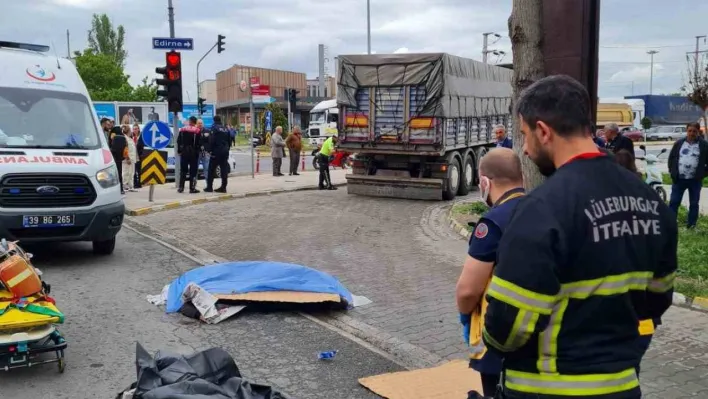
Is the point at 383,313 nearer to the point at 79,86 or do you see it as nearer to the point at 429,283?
the point at 429,283

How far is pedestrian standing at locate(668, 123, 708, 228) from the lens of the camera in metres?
10.4

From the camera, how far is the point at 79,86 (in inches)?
363

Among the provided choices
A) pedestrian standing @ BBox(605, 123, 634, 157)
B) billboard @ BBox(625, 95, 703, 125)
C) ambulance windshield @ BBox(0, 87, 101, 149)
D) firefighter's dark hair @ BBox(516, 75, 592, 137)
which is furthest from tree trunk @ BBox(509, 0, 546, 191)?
billboard @ BBox(625, 95, 703, 125)

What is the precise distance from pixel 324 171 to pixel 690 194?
10.6 metres

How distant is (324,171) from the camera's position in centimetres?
1897

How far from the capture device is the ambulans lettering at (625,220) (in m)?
1.87

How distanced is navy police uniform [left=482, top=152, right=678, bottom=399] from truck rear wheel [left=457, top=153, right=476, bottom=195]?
15.0 metres

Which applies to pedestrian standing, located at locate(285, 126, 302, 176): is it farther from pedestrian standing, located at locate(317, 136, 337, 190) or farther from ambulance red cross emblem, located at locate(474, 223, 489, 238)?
ambulance red cross emblem, located at locate(474, 223, 489, 238)

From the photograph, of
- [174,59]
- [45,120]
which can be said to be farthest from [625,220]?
[174,59]

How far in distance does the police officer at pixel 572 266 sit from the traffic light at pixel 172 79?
14783 millimetres

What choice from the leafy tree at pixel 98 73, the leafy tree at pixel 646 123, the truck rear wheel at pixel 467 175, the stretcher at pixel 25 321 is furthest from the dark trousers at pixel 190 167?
the leafy tree at pixel 646 123

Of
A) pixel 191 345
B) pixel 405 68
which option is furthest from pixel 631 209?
pixel 405 68

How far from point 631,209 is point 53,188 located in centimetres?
738

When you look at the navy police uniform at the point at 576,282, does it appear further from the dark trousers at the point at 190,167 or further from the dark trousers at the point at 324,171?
the dark trousers at the point at 324,171
